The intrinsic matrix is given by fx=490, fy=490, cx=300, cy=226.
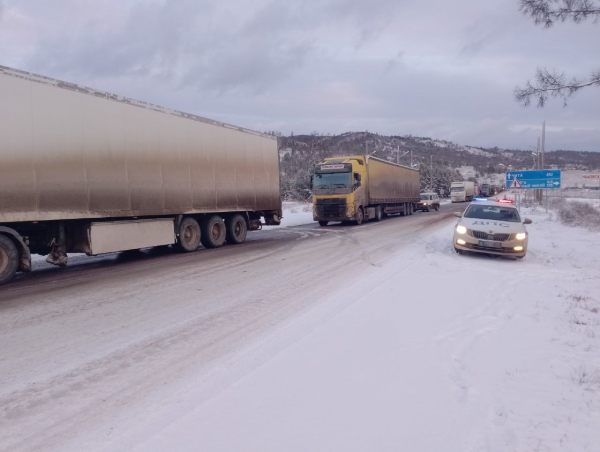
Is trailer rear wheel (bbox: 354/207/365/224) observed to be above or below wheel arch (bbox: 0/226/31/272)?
below

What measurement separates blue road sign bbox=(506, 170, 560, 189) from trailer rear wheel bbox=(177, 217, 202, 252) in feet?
75.8

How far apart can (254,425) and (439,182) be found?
344ft

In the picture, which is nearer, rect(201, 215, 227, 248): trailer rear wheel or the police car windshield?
the police car windshield

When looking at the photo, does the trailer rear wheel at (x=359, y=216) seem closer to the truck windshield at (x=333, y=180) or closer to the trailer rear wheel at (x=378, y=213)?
the truck windshield at (x=333, y=180)

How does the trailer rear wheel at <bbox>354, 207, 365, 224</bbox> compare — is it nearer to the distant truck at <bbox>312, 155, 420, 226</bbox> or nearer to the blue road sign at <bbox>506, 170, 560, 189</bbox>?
the distant truck at <bbox>312, 155, 420, 226</bbox>

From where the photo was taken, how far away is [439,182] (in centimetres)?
10350

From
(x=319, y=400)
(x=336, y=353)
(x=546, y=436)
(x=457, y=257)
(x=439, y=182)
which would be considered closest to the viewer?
(x=546, y=436)

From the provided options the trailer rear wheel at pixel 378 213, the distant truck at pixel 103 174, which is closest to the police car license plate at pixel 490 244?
the distant truck at pixel 103 174

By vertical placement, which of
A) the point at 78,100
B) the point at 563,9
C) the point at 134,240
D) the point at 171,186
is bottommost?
the point at 134,240

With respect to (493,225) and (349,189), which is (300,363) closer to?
(493,225)

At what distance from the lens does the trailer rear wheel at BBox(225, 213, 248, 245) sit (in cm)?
1678

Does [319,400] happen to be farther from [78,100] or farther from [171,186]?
[171,186]

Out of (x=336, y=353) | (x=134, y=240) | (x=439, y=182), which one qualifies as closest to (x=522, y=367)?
(x=336, y=353)

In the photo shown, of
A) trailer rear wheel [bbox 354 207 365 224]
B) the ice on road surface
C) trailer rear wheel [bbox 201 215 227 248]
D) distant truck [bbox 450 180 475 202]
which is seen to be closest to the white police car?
the ice on road surface
